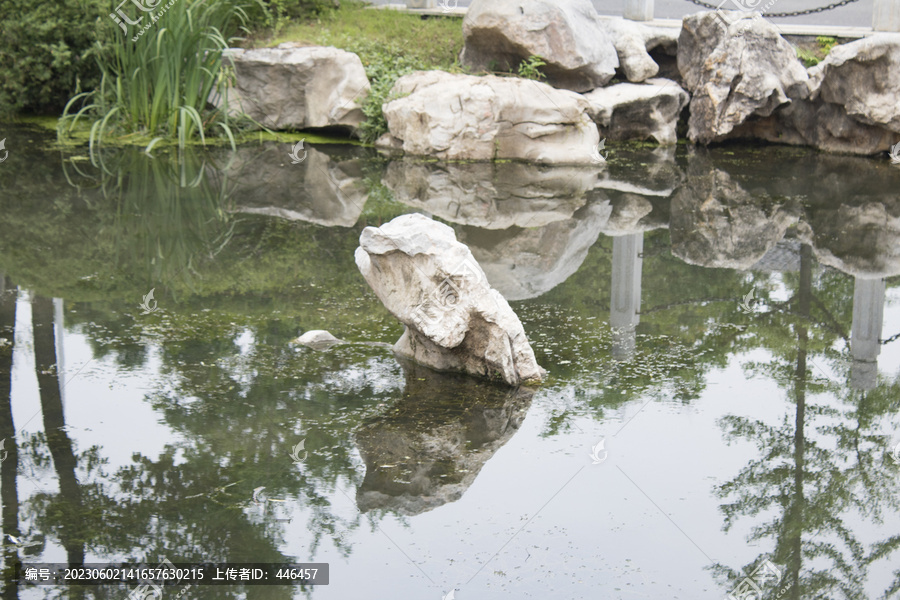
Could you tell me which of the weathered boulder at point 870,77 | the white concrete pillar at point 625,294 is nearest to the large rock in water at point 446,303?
A: the white concrete pillar at point 625,294

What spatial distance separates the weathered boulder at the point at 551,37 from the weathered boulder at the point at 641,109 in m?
0.31

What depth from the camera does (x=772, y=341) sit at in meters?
5.16

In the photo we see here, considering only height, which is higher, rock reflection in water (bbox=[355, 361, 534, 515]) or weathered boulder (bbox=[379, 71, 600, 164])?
weathered boulder (bbox=[379, 71, 600, 164])

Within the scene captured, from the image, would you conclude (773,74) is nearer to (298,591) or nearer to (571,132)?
(571,132)

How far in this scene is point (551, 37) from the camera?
10500 mm

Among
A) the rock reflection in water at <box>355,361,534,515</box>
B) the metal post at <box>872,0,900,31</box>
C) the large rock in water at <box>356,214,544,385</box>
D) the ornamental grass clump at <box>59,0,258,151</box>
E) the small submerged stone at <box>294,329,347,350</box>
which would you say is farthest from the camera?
the metal post at <box>872,0,900,31</box>

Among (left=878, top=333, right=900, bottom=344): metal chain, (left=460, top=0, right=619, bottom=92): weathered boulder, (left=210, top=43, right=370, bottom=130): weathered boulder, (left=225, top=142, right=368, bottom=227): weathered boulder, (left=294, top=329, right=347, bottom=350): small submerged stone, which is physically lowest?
(left=878, top=333, right=900, bottom=344): metal chain

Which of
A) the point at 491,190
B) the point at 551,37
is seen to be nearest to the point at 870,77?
the point at 551,37

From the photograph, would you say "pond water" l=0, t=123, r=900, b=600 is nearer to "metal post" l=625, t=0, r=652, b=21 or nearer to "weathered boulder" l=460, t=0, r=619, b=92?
"weathered boulder" l=460, t=0, r=619, b=92

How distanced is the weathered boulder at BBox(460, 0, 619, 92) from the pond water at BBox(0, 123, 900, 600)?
11.1 ft

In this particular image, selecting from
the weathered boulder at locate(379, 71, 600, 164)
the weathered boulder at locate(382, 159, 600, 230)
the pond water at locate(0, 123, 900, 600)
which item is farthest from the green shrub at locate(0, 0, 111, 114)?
the weathered boulder at locate(382, 159, 600, 230)

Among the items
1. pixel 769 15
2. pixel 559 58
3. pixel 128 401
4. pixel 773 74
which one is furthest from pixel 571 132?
pixel 128 401

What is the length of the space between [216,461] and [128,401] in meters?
0.77

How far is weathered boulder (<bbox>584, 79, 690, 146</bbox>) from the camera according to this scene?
35.2ft
